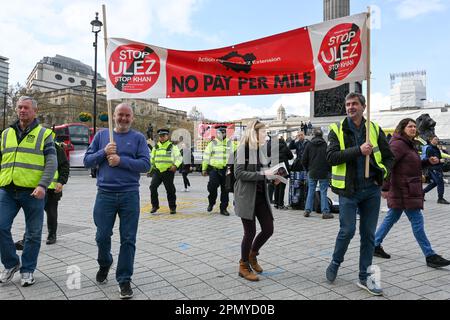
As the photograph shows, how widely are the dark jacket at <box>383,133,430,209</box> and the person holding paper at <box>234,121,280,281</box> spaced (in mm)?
1691

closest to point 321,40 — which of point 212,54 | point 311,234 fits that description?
point 212,54

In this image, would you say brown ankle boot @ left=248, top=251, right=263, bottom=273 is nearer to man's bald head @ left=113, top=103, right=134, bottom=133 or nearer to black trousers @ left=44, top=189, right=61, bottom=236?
man's bald head @ left=113, top=103, right=134, bottom=133

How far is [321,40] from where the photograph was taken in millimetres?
4945

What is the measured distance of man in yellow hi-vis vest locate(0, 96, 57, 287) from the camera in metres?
4.32

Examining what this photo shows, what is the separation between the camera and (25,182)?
4355mm

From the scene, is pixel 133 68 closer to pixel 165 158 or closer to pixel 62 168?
pixel 62 168

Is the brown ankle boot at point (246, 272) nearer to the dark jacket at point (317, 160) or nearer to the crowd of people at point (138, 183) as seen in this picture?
the crowd of people at point (138, 183)

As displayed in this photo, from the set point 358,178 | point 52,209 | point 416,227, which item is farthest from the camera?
point 52,209

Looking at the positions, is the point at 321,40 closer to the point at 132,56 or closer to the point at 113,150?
the point at 132,56

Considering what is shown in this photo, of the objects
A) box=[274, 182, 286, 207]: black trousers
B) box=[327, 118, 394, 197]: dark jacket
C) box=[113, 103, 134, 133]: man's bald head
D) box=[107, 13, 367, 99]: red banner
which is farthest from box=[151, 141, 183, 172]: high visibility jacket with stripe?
box=[327, 118, 394, 197]: dark jacket

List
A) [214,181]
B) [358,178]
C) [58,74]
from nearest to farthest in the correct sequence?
[358,178] → [214,181] → [58,74]

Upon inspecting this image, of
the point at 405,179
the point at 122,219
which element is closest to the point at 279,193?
the point at 405,179

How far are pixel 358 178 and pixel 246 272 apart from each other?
1.58 m

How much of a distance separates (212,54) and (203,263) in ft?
A: 8.91
